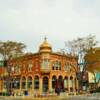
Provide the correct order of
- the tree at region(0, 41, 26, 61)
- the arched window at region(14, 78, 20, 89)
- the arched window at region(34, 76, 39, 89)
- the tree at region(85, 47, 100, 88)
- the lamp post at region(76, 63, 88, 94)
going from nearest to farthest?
the lamp post at region(76, 63, 88, 94) → the tree at region(85, 47, 100, 88) → the tree at region(0, 41, 26, 61) → the arched window at region(34, 76, 39, 89) → the arched window at region(14, 78, 20, 89)

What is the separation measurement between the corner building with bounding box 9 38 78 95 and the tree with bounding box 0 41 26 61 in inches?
185

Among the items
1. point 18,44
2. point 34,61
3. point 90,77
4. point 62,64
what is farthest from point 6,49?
point 90,77

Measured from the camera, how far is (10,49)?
80.9m

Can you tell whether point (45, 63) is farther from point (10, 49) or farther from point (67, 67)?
point (10, 49)

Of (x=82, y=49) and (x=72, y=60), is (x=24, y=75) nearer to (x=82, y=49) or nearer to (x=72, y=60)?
(x=72, y=60)

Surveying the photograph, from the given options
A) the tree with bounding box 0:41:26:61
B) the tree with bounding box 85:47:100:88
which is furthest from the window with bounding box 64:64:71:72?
the tree with bounding box 0:41:26:61

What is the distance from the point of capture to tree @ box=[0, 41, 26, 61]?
264 ft

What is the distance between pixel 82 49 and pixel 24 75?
71.3 feet

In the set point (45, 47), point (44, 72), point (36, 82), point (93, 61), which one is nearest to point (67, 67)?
point (44, 72)

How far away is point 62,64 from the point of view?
91188mm

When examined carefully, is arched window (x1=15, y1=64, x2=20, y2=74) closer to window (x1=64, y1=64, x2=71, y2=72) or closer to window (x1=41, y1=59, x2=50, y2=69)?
window (x1=41, y1=59, x2=50, y2=69)

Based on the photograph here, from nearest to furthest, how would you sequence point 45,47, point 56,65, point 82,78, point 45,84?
point 82,78, point 45,47, point 45,84, point 56,65

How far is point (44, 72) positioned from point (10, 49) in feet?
39.7

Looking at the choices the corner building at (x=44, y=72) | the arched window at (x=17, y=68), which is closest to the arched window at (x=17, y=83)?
the corner building at (x=44, y=72)
